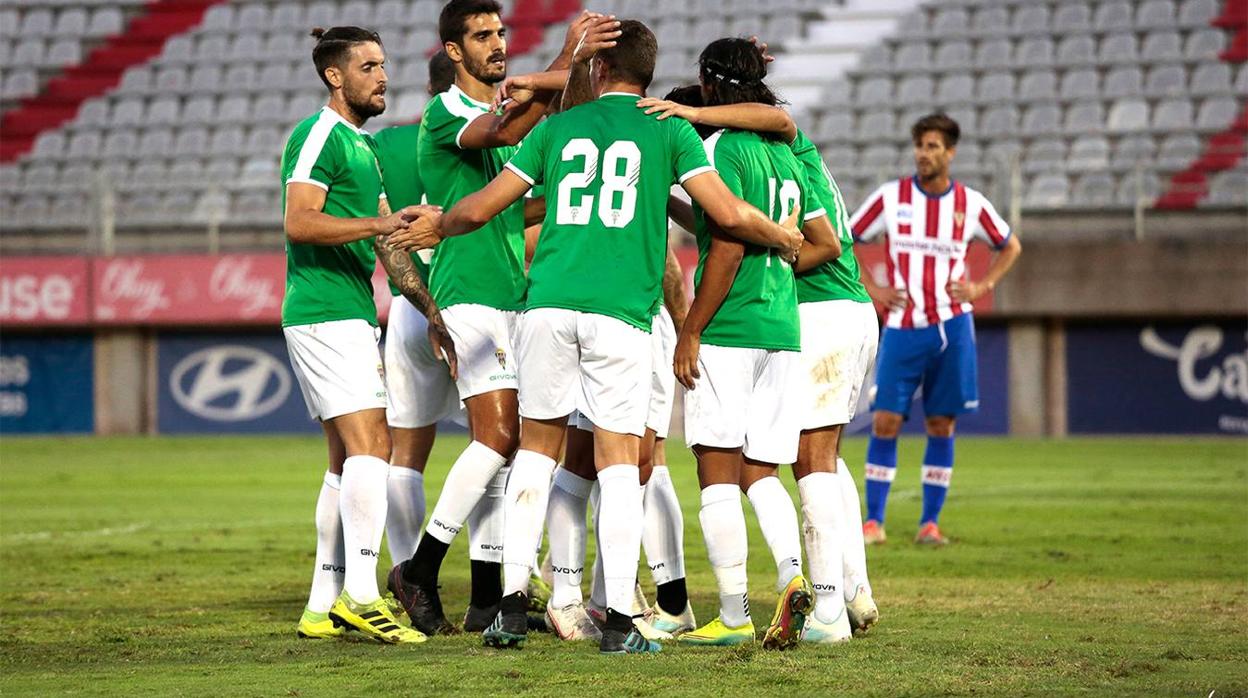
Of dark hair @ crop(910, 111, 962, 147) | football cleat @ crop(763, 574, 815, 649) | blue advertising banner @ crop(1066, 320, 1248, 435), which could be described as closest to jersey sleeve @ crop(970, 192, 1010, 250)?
dark hair @ crop(910, 111, 962, 147)

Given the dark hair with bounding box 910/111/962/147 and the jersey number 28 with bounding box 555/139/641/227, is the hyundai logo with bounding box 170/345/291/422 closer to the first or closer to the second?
the dark hair with bounding box 910/111/962/147

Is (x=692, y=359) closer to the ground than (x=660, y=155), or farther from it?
closer to the ground

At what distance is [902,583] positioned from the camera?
7516 millimetres

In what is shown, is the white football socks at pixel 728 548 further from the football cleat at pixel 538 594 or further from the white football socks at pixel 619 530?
the football cleat at pixel 538 594

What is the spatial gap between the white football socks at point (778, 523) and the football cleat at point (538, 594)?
1.24 m

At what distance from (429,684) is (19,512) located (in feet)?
26.2

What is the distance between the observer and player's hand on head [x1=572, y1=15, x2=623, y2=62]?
5.46 metres

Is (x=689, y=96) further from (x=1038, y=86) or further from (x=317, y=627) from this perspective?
(x=1038, y=86)

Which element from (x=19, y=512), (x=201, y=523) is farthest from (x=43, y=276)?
(x=201, y=523)

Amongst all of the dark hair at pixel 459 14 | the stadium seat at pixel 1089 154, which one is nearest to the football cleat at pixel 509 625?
the dark hair at pixel 459 14

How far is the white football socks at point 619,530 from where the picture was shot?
5.46 m

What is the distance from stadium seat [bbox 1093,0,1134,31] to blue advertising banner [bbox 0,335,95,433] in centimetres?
1429

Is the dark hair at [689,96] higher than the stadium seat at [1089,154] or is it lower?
lower

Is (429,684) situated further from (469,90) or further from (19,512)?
(19,512)
